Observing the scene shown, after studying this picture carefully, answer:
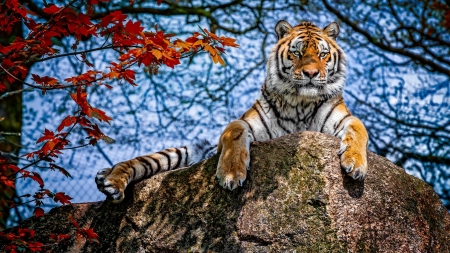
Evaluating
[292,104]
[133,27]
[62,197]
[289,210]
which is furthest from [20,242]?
[292,104]

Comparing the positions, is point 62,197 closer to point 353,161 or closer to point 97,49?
point 97,49

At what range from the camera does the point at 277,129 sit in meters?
3.64

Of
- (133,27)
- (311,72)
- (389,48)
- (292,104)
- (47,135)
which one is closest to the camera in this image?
(133,27)

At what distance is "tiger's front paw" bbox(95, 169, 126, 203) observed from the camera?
325cm

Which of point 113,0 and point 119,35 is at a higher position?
point 113,0

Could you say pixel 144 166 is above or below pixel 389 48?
below

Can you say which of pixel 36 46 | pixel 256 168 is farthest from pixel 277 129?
pixel 36 46

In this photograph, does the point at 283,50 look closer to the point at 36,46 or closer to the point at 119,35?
the point at 119,35

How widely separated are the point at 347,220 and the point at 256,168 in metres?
0.56

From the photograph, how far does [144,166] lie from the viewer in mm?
3635

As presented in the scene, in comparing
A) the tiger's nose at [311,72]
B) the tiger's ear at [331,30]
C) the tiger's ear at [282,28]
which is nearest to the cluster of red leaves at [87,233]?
the tiger's nose at [311,72]

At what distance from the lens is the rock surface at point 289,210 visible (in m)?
2.76

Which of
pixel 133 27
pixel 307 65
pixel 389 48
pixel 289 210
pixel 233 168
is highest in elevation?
pixel 389 48

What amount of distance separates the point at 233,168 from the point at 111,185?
0.82 m
